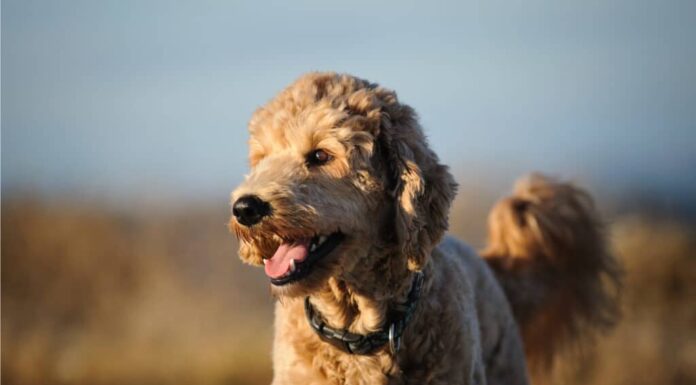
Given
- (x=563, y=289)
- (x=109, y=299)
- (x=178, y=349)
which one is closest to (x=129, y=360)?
(x=178, y=349)

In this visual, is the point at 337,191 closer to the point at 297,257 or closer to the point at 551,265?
the point at 297,257

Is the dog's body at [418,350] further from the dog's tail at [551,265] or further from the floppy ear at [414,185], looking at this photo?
the dog's tail at [551,265]

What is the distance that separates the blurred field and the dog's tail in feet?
1.46

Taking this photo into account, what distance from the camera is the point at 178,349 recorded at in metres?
10.4

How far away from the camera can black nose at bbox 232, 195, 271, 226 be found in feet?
13.0

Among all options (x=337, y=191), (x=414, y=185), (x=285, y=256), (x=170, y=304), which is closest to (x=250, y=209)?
(x=285, y=256)

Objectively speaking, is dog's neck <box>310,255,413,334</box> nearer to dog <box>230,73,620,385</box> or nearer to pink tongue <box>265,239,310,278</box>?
dog <box>230,73,620,385</box>

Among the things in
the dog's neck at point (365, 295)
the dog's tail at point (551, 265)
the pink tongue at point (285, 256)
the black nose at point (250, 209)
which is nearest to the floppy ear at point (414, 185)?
the dog's neck at point (365, 295)

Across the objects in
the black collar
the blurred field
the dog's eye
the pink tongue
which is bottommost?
the blurred field

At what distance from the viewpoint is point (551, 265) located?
6.63 meters

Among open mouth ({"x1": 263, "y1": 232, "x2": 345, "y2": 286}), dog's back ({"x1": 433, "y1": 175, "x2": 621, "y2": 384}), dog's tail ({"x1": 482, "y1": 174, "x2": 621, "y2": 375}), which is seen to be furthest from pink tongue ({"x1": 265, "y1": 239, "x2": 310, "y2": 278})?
A: dog's tail ({"x1": 482, "y1": 174, "x2": 621, "y2": 375})

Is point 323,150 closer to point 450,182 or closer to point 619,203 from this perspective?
point 450,182

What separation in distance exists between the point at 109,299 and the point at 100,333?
49.6 inches

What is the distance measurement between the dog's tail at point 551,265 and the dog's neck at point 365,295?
6.50 ft
